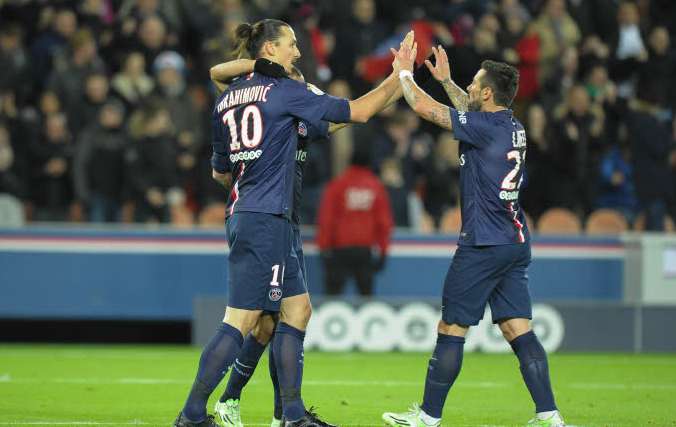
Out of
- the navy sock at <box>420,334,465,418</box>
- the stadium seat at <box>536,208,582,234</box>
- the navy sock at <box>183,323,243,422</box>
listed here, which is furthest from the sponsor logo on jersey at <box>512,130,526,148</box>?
the stadium seat at <box>536,208,582,234</box>

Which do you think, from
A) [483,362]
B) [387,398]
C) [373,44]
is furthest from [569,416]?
[373,44]

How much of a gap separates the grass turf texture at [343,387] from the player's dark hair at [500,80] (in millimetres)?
2151

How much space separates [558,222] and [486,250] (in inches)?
312

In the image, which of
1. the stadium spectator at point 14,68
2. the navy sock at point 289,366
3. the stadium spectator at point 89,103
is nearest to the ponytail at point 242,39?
the navy sock at point 289,366

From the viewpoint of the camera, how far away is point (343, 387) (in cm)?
1057

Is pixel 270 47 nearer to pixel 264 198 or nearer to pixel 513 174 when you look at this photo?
pixel 264 198

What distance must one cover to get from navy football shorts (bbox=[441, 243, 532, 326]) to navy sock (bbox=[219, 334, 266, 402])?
115 cm

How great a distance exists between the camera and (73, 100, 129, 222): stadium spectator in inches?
590

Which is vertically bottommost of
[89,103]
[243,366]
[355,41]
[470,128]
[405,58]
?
[243,366]

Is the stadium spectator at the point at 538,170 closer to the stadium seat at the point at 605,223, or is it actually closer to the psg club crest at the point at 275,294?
the stadium seat at the point at 605,223

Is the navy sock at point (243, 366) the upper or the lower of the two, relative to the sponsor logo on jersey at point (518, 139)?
lower

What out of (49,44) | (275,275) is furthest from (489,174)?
(49,44)

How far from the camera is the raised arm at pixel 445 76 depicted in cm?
802

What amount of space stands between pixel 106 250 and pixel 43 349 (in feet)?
4.25
